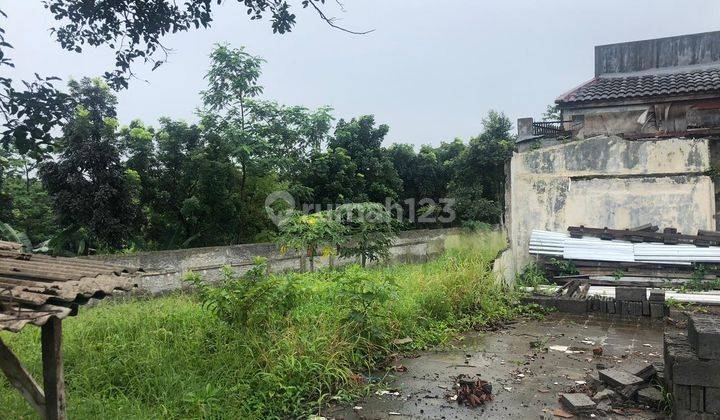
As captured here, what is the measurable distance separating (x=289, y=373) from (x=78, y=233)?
7.32m

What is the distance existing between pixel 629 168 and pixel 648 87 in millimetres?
3610

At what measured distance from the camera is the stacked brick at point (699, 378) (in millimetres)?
3844

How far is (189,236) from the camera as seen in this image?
12.3 metres

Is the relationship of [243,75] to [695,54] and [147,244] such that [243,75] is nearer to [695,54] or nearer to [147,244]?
[147,244]

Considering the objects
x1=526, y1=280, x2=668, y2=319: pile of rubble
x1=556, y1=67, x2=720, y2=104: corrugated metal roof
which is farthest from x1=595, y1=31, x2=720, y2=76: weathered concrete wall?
x1=526, y1=280, x2=668, y2=319: pile of rubble

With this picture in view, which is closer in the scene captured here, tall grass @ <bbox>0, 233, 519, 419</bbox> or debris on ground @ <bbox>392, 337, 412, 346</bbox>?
tall grass @ <bbox>0, 233, 519, 419</bbox>

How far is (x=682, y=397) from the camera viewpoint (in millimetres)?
3932

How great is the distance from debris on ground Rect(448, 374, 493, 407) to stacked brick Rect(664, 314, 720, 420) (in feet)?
4.83

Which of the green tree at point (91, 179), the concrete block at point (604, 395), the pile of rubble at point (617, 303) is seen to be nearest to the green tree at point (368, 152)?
the green tree at point (91, 179)

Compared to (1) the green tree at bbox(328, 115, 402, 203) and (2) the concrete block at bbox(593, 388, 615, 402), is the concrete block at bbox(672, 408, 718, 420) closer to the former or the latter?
(2) the concrete block at bbox(593, 388, 615, 402)

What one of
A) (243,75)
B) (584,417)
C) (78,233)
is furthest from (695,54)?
(78,233)

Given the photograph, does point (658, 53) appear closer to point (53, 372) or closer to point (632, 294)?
point (632, 294)

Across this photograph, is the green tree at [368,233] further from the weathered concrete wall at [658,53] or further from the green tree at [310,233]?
the weathered concrete wall at [658,53]

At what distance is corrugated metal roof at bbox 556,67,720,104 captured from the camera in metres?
12.2
